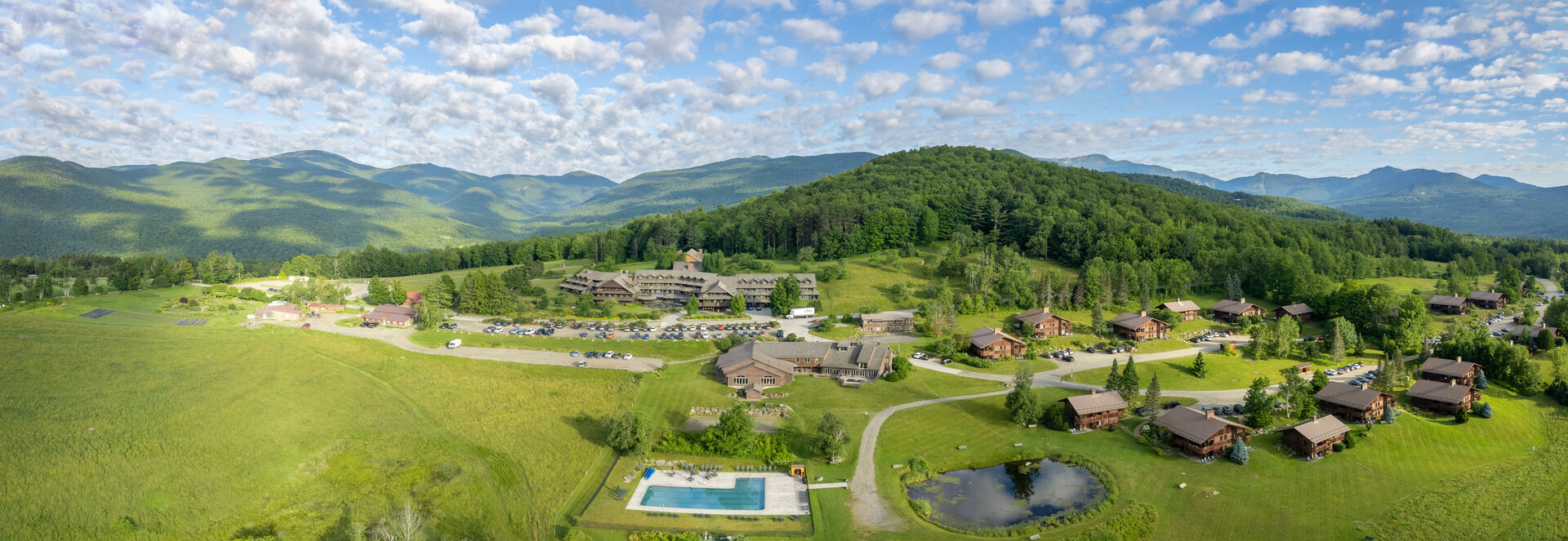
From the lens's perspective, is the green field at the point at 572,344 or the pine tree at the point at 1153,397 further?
the green field at the point at 572,344

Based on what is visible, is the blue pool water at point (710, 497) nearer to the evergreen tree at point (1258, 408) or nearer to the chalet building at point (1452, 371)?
the evergreen tree at point (1258, 408)

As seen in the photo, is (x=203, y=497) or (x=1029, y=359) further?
(x=1029, y=359)

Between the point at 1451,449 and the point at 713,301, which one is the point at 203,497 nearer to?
the point at 713,301

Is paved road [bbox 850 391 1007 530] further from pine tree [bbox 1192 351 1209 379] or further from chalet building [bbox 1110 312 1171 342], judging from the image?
chalet building [bbox 1110 312 1171 342]

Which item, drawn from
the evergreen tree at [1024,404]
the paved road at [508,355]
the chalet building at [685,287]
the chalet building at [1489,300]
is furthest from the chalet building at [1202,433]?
the chalet building at [1489,300]

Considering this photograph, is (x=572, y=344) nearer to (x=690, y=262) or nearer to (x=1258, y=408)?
(x=690, y=262)

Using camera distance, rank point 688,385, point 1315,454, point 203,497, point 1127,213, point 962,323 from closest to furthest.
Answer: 1. point 203,497
2. point 1315,454
3. point 688,385
4. point 962,323
5. point 1127,213

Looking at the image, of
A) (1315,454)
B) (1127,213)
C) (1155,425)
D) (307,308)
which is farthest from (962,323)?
(307,308)
